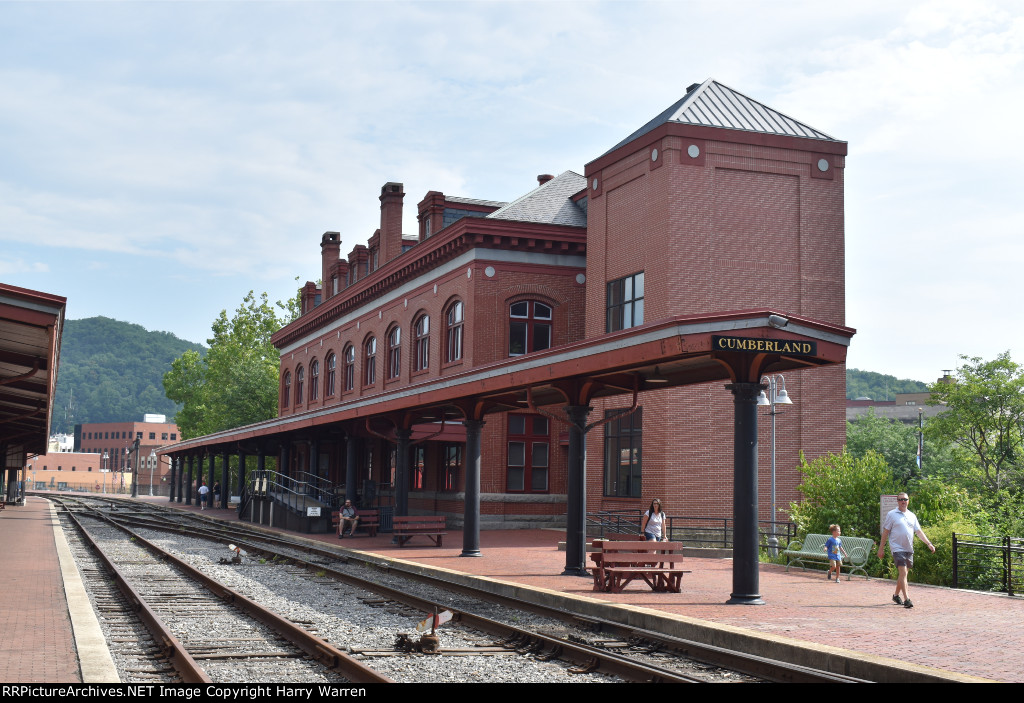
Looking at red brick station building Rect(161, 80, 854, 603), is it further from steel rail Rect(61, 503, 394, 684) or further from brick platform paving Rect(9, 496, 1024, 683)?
steel rail Rect(61, 503, 394, 684)

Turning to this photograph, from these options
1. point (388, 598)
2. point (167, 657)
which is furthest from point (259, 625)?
point (388, 598)

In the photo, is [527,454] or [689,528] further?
[527,454]

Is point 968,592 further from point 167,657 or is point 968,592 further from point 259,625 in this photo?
point 167,657

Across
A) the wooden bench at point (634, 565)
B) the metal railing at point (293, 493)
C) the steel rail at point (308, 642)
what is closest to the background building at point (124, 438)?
the metal railing at point (293, 493)

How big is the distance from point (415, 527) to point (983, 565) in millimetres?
13773

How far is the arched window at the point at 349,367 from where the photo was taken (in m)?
50.1

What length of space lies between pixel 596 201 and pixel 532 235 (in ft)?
10.8

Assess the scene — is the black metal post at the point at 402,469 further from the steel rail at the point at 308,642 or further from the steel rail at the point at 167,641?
the steel rail at the point at 167,641

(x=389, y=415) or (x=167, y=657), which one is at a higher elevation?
(x=389, y=415)

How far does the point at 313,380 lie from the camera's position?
57781 millimetres

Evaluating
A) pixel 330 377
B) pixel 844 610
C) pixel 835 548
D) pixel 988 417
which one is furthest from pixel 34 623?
pixel 988 417

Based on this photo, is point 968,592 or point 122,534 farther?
point 122,534

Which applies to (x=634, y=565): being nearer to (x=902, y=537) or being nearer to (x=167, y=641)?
(x=902, y=537)

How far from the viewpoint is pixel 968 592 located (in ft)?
51.7
